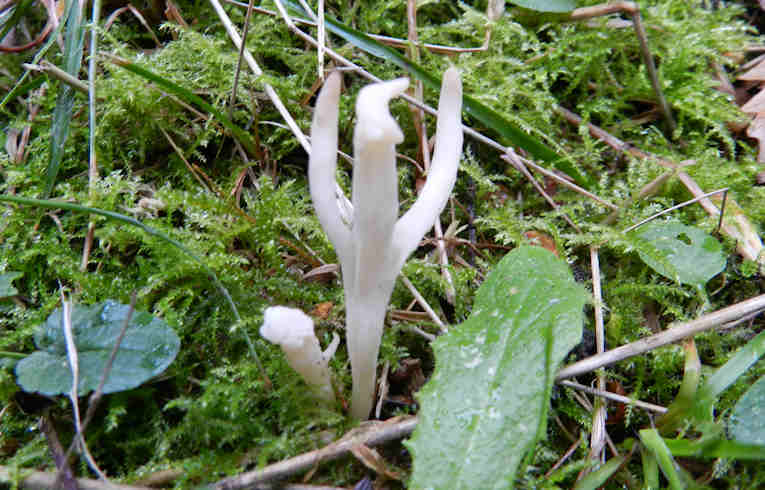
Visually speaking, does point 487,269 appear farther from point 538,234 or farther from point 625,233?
point 625,233

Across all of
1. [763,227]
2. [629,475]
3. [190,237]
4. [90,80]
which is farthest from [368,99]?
[763,227]

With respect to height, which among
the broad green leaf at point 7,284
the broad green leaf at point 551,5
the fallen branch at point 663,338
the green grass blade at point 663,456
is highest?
the broad green leaf at point 551,5

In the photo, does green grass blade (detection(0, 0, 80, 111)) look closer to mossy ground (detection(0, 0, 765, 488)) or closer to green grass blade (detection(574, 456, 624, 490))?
mossy ground (detection(0, 0, 765, 488))

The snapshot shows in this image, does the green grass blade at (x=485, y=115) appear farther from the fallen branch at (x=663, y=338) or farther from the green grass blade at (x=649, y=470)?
the green grass blade at (x=649, y=470)

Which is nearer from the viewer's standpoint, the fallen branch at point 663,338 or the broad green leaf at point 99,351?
the broad green leaf at point 99,351

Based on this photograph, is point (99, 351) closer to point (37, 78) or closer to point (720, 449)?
point (37, 78)

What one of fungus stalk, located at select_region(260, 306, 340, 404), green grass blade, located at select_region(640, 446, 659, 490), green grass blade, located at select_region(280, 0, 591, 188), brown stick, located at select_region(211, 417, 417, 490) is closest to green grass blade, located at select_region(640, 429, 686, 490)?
green grass blade, located at select_region(640, 446, 659, 490)

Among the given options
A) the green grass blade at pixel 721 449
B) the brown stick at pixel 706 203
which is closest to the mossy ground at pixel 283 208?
the brown stick at pixel 706 203
